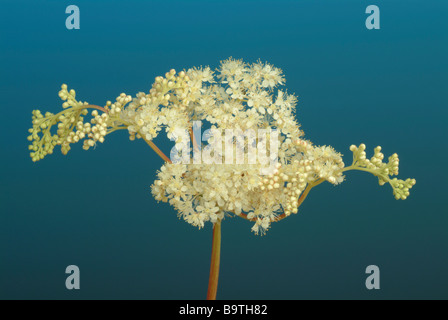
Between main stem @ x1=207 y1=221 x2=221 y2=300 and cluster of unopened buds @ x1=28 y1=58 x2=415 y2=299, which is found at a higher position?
cluster of unopened buds @ x1=28 y1=58 x2=415 y2=299

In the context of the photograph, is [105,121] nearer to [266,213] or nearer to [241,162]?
[241,162]

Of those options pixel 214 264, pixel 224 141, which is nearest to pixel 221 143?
pixel 224 141

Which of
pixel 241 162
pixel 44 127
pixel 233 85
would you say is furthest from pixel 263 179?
pixel 44 127

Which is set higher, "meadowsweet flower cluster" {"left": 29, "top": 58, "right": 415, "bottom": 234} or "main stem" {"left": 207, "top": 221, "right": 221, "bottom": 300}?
"meadowsweet flower cluster" {"left": 29, "top": 58, "right": 415, "bottom": 234}

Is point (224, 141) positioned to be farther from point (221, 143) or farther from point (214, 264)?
point (214, 264)
